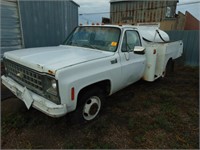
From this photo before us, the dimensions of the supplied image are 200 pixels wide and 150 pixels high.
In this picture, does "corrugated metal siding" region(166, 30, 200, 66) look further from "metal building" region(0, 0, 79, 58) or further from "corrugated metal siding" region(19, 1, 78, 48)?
"metal building" region(0, 0, 79, 58)

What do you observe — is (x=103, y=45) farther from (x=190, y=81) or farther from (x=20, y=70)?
(x=190, y=81)

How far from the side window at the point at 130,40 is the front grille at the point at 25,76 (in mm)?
1926

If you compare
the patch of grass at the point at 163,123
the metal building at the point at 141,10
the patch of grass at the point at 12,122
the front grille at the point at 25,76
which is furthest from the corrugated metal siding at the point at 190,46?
the patch of grass at the point at 12,122

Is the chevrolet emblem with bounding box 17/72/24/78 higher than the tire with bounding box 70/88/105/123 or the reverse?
higher

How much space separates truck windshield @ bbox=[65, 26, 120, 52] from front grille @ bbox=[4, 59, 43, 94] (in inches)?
56.8

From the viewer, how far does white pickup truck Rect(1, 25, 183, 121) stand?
2264 millimetres


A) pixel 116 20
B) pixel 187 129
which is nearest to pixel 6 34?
pixel 187 129

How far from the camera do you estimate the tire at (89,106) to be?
2.71 meters

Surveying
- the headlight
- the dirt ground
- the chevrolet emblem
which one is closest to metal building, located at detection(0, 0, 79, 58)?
the dirt ground

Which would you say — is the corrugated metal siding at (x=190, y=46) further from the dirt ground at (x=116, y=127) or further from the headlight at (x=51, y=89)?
the headlight at (x=51, y=89)

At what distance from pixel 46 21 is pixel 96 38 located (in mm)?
5332

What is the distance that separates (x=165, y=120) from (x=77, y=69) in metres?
2.23

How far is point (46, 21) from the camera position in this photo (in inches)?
305

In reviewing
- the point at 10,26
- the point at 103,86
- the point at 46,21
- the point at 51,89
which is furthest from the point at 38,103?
Answer: the point at 46,21
